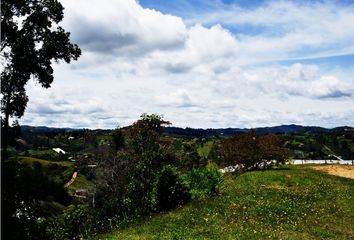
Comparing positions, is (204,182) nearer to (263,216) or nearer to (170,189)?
(170,189)

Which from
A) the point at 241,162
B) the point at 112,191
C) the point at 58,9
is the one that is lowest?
the point at 112,191

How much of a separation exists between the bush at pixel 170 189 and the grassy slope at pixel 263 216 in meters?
1.16

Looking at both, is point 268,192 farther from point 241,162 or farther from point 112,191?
point 112,191

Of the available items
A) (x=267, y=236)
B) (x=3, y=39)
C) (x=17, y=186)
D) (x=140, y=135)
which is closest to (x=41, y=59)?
(x=3, y=39)

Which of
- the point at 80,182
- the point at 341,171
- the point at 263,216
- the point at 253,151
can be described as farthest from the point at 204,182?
the point at 80,182

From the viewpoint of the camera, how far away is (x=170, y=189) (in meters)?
31.5

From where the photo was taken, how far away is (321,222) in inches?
1046

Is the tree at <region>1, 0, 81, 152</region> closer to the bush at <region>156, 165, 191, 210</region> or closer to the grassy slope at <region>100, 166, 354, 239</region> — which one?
the grassy slope at <region>100, 166, 354, 239</region>

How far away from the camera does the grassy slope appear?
22.5 meters

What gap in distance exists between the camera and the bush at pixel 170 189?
31016 mm

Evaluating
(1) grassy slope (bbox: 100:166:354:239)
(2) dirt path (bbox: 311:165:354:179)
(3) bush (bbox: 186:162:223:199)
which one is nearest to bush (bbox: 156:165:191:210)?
(1) grassy slope (bbox: 100:166:354:239)

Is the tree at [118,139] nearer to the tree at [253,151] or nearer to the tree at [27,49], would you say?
the tree at [253,151]

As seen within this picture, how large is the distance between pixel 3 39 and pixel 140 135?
1377 inches

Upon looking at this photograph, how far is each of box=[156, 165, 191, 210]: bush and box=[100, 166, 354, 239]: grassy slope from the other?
1158 mm
